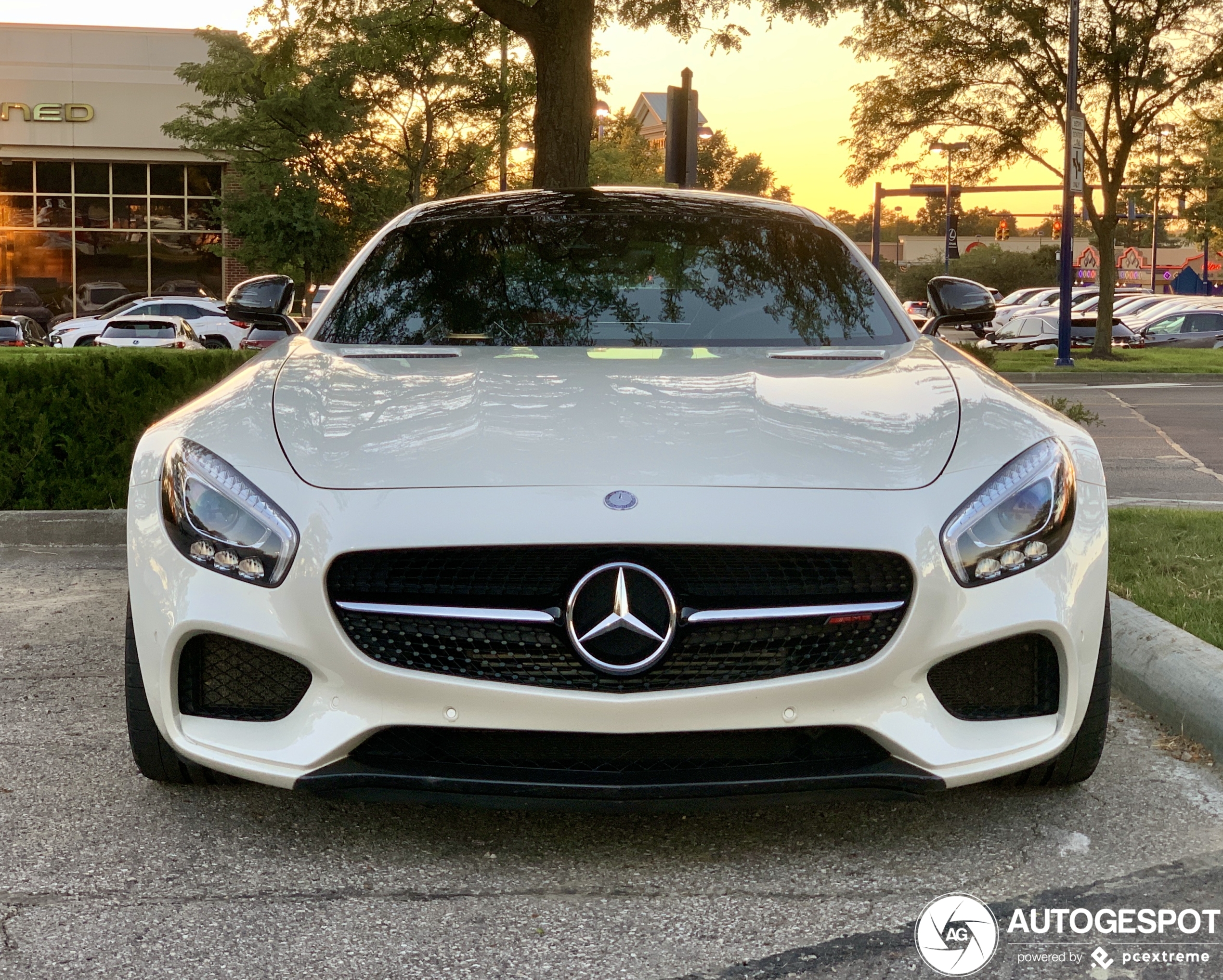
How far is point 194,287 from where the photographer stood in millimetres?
40562

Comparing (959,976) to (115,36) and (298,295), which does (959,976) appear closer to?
(298,295)

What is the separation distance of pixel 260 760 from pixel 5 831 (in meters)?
0.77

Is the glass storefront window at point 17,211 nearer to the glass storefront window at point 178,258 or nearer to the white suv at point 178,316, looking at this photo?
the glass storefront window at point 178,258

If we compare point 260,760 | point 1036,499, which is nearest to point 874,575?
point 1036,499

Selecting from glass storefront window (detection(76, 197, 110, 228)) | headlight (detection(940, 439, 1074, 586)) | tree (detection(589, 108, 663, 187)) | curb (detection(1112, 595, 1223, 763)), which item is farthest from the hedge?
glass storefront window (detection(76, 197, 110, 228))

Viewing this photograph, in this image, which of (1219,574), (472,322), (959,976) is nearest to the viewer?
(959,976)

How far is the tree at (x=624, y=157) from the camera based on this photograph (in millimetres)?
40438

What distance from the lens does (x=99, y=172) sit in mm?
40500

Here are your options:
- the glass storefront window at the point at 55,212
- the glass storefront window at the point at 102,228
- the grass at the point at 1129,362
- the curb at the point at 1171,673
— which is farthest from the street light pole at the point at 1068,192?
the glass storefront window at the point at 55,212

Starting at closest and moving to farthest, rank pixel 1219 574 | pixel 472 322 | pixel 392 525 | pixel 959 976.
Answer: pixel 959 976, pixel 392 525, pixel 472 322, pixel 1219 574

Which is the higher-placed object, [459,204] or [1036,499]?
[459,204]

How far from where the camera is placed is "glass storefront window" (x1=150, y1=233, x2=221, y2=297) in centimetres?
4097

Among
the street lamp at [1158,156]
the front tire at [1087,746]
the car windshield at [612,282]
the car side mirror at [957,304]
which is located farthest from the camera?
the street lamp at [1158,156]

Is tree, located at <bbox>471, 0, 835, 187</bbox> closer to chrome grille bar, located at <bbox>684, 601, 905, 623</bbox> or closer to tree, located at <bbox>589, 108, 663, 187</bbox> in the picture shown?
chrome grille bar, located at <bbox>684, 601, 905, 623</bbox>
